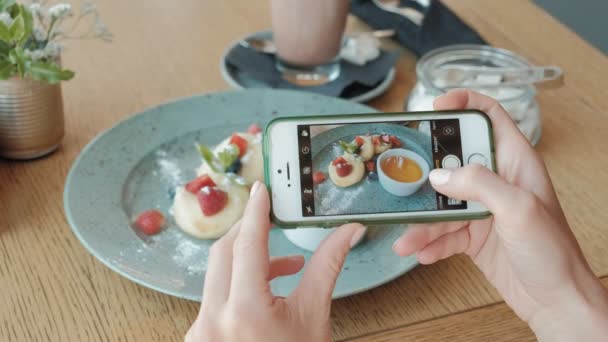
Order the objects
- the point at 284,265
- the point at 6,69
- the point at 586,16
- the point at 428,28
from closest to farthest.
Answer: the point at 284,265, the point at 6,69, the point at 428,28, the point at 586,16

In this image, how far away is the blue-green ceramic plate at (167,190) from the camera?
800 mm

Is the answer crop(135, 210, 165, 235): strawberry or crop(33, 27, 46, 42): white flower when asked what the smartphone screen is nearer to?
crop(135, 210, 165, 235): strawberry

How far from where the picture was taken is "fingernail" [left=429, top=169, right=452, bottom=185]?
2.17 ft

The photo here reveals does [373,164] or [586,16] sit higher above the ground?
[373,164]

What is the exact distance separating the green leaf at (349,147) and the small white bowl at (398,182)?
3 centimetres

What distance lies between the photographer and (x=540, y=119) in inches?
43.6

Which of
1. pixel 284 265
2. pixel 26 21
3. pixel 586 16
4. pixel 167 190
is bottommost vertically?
pixel 586 16

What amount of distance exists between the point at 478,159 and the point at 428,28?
64cm

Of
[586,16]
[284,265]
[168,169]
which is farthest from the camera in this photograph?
[586,16]

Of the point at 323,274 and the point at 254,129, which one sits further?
the point at 254,129

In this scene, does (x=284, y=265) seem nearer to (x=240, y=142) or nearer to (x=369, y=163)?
(x=369, y=163)

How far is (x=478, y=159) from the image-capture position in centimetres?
71

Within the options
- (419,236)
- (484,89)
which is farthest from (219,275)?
(484,89)

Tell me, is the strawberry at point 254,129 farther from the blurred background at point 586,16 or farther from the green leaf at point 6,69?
the blurred background at point 586,16
